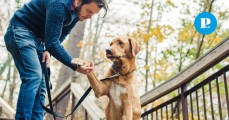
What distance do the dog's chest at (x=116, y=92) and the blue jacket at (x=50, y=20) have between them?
71 centimetres

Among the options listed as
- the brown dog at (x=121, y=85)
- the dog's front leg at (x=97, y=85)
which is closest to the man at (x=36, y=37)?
the dog's front leg at (x=97, y=85)

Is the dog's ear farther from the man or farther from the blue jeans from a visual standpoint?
the blue jeans

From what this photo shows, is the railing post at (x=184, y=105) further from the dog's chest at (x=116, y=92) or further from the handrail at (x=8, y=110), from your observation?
the handrail at (x=8, y=110)

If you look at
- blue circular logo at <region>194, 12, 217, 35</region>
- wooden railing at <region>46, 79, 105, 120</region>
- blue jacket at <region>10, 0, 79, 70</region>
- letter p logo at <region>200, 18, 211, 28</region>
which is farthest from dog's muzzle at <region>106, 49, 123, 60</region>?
letter p logo at <region>200, 18, 211, 28</region>

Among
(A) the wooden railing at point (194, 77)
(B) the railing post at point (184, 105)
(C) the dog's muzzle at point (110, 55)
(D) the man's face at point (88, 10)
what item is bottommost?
(B) the railing post at point (184, 105)

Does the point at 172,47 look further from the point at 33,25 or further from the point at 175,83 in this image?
the point at 33,25

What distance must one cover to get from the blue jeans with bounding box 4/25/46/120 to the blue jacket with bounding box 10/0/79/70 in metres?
0.07

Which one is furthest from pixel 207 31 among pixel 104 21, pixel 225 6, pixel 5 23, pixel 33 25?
pixel 5 23

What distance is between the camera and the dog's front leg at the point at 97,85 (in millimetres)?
2762

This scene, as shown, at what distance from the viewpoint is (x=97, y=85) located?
2.82m

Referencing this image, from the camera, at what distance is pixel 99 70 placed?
14.2m

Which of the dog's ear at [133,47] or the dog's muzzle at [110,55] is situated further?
the dog's ear at [133,47]

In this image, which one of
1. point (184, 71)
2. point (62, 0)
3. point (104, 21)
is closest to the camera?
point (62, 0)

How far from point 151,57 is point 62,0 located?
6.18m
